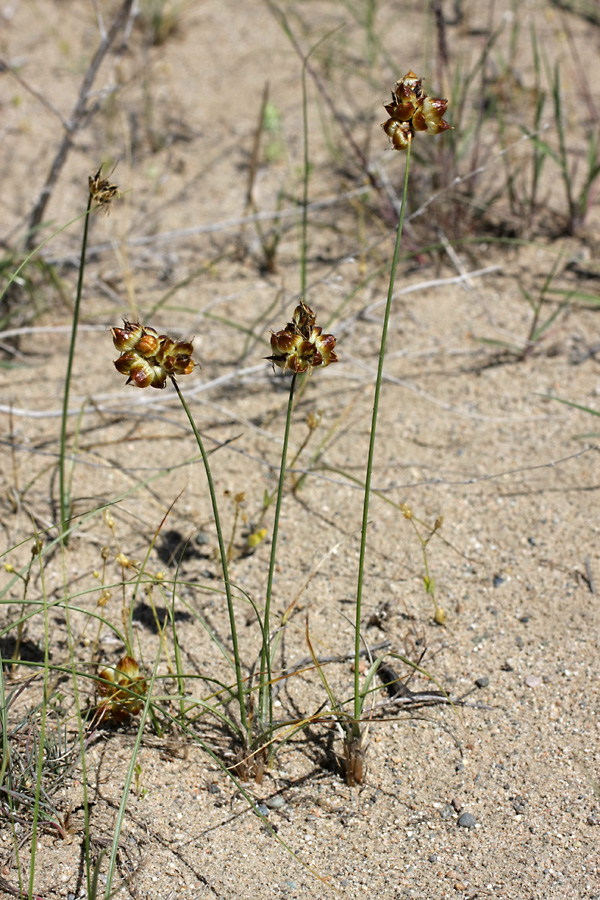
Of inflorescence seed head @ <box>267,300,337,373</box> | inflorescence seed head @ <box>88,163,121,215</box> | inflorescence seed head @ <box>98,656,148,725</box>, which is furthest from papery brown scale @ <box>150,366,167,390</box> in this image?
inflorescence seed head @ <box>98,656,148,725</box>

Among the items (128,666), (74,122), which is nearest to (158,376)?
(128,666)

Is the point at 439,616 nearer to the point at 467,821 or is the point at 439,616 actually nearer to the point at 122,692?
the point at 467,821

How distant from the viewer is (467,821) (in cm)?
151

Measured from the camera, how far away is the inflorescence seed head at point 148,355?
1.19 metres

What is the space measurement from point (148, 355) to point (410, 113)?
21.1 inches

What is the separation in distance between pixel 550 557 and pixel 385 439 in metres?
0.59

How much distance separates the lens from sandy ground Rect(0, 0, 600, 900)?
59.4 inches

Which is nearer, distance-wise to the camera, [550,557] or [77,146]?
[550,557]

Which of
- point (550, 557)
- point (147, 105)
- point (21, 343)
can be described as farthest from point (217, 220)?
point (550, 557)

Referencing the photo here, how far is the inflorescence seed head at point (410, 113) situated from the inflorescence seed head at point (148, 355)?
450mm

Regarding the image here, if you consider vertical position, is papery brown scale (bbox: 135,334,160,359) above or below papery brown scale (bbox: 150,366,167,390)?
above

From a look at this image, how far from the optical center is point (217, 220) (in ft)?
10.3

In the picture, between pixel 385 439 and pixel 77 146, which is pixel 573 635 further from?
pixel 77 146

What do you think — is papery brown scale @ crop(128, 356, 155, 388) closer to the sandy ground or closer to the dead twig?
the sandy ground
